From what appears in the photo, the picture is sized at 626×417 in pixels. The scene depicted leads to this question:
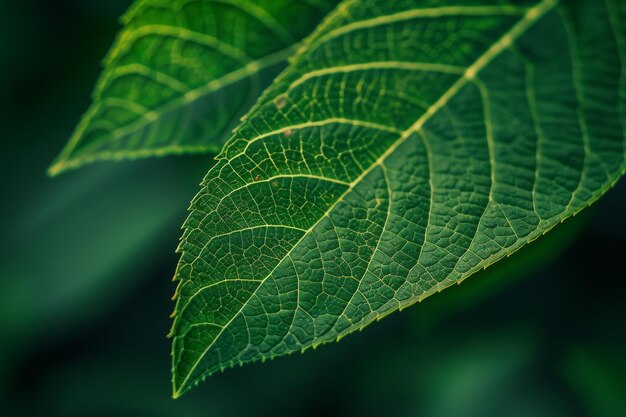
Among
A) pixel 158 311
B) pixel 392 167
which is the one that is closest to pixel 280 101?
pixel 392 167

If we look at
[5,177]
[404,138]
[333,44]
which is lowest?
[404,138]

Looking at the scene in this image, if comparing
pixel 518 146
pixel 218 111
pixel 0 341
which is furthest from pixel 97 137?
pixel 0 341

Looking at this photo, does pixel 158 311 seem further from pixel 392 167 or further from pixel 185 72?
pixel 392 167

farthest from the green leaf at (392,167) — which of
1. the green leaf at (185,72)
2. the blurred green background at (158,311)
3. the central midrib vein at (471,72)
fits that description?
the blurred green background at (158,311)

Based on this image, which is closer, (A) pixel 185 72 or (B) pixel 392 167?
(B) pixel 392 167

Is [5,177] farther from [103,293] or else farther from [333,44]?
→ [333,44]

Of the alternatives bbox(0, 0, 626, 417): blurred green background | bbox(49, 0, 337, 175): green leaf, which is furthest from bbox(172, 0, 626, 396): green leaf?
bbox(0, 0, 626, 417): blurred green background

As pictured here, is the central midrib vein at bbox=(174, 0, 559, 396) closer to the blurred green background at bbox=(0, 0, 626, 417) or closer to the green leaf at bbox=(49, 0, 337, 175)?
the green leaf at bbox=(49, 0, 337, 175)
